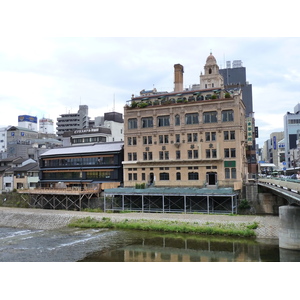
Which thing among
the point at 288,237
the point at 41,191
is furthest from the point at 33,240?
the point at 288,237

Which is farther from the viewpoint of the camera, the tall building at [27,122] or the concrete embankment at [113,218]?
the tall building at [27,122]

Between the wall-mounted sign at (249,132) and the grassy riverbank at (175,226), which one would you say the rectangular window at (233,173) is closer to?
the wall-mounted sign at (249,132)

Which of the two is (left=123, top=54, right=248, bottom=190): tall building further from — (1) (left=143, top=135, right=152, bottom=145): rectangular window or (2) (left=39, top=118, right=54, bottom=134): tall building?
(2) (left=39, top=118, right=54, bottom=134): tall building

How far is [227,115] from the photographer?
56125 mm

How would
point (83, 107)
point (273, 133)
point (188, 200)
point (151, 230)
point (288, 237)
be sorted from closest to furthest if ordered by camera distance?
point (288, 237) < point (151, 230) < point (188, 200) < point (83, 107) < point (273, 133)

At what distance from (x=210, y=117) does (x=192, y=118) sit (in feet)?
10.3

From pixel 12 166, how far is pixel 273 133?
151 metres

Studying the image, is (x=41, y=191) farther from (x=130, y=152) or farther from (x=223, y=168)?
(x=223, y=168)

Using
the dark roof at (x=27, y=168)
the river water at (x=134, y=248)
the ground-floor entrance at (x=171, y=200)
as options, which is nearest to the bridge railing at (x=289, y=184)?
the river water at (x=134, y=248)

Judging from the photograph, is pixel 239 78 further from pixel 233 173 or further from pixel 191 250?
pixel 191 250

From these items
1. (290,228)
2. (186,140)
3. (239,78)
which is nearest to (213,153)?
(186,140)

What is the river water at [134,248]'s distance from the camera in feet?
103

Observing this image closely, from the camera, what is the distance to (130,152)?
62.8 m

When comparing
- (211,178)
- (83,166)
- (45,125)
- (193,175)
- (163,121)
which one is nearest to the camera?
(211,178)
